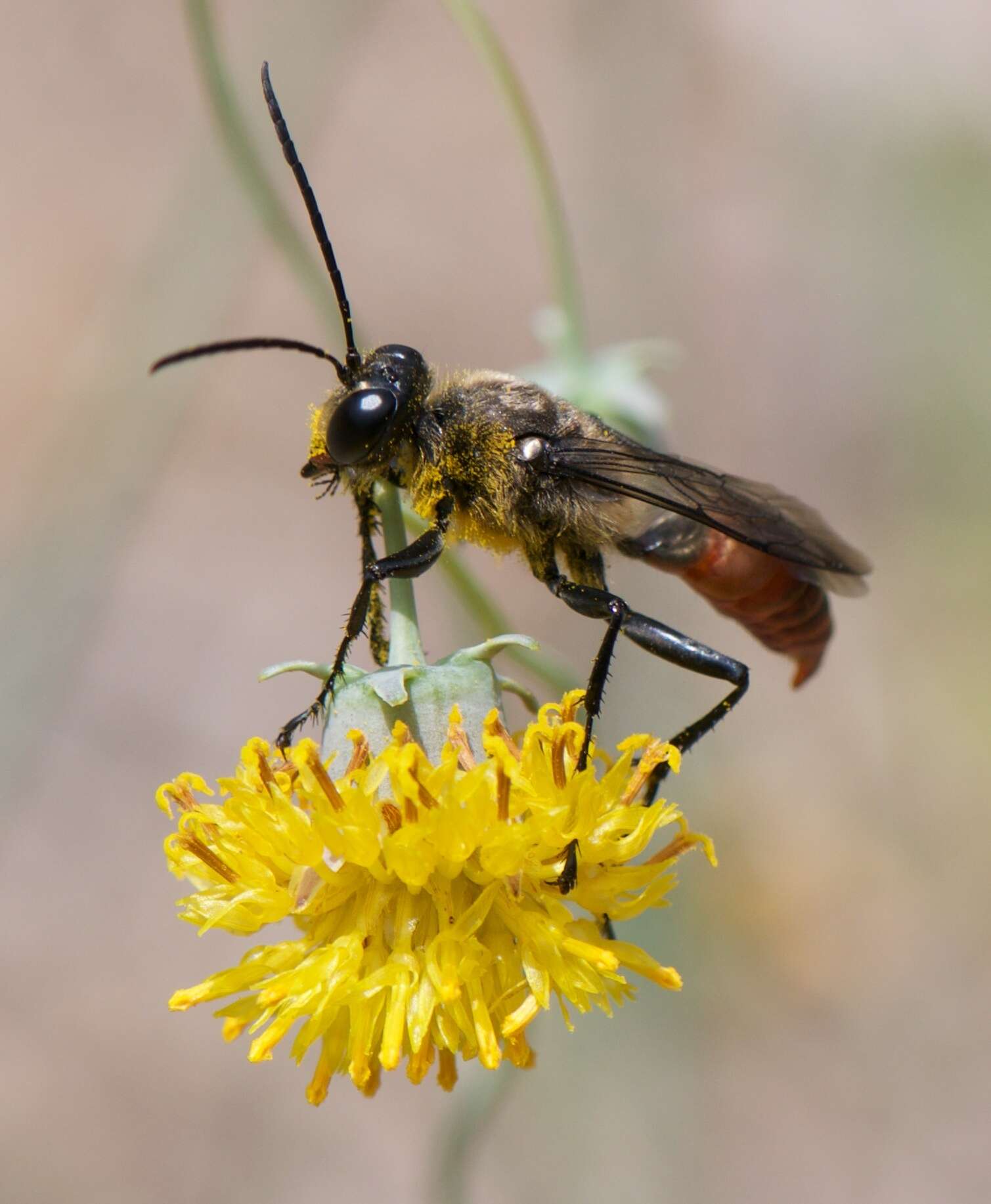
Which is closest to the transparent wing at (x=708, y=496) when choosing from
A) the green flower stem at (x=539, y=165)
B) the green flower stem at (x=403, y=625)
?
the green flower stem at (x=403, y=625)

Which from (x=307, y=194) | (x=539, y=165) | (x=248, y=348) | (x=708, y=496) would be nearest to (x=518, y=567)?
(x=539, y=165)

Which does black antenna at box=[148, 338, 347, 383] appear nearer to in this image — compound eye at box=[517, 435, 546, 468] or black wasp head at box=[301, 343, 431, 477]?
black wasp head at box=[301, 343, 431, 477]

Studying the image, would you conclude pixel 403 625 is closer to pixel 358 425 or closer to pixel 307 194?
pixel 358 425

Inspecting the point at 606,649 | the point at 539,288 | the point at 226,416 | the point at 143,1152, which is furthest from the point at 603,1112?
the point at 539,288

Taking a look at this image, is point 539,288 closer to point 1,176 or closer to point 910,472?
point 910,472

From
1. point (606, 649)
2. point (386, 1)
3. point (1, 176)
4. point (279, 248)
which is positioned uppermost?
point (386, 1)

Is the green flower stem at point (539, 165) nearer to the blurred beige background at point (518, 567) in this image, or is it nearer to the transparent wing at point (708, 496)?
the blurred beige background at point (518, 567)

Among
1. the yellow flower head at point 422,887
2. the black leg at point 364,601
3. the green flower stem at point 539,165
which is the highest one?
the green flower stem at point 539,165
